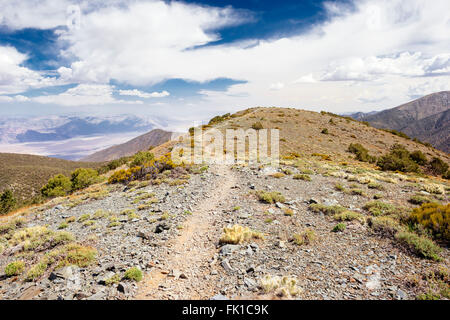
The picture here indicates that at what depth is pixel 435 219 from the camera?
25.1 feet

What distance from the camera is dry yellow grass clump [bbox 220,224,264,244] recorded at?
8.15 m

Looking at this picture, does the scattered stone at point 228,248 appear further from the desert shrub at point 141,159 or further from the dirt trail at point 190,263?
the desert shrub at point 141,159

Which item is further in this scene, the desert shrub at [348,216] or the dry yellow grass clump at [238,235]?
the desert shrub at [348,216]

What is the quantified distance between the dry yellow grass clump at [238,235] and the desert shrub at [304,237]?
54.0 inches

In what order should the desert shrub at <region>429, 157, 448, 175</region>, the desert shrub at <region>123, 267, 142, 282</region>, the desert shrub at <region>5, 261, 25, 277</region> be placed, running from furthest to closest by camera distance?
the desert shrub at <region>429, 157, 448, 175</region> → the desert shrub at <region>5, 261, 25, 277</region> → the desert shrub at <region>123, 267, 142, 282</region>

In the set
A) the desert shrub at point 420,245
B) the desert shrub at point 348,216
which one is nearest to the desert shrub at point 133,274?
the desert shrub at point 348,216

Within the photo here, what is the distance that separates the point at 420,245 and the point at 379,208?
388 centimetres

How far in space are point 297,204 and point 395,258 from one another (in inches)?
213

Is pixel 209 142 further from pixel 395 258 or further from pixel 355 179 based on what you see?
pixel 395 258

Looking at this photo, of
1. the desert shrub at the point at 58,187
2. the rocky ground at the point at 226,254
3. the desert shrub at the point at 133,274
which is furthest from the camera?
the desert shrub at the point at 58,187

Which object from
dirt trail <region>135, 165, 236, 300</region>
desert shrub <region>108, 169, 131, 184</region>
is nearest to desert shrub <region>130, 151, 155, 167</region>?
desert shrub <region>108, 169, 131, 184</region>

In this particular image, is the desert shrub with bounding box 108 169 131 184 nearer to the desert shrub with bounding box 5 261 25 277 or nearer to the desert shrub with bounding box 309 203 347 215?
the desert shrub with bounding box 5 261 25 277

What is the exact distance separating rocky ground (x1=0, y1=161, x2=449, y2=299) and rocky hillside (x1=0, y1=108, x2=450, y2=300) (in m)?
0.04

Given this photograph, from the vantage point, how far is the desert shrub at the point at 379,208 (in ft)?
31.9
